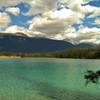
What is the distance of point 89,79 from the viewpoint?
19.9 meters

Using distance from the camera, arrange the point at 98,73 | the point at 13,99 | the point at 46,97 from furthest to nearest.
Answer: the point at 46,97 → the point at 13,99 → the point at 98,73

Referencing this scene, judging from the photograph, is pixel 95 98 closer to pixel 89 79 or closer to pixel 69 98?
pixel 69 98

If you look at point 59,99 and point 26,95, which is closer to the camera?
point 59,99

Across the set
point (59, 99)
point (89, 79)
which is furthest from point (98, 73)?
point (59, 99)

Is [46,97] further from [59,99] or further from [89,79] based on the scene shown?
[89,79]

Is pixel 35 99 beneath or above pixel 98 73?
beneath

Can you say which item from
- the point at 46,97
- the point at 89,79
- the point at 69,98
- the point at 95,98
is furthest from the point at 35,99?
the point at 89,79

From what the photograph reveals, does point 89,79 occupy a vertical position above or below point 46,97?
above

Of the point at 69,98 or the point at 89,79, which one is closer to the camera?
the point at 89,79

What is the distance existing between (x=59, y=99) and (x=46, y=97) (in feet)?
7.74

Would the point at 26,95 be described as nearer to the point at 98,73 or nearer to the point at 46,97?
the point at 46,97

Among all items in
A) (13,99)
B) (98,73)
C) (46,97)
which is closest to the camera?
(98,73)

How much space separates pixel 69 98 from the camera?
3547cm

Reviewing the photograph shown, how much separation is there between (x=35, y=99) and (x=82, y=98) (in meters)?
6.51
